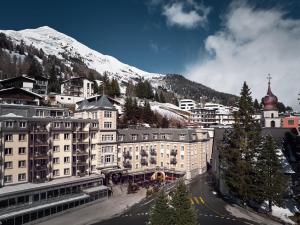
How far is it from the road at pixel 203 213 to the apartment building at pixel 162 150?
15.1 m

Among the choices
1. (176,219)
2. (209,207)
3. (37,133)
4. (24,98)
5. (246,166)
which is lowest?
(209,207)

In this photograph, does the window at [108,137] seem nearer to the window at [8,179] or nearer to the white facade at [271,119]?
the window at [8,179]

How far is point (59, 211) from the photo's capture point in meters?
53.3

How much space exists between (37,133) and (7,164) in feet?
25.1

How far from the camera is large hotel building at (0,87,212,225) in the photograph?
166 feet

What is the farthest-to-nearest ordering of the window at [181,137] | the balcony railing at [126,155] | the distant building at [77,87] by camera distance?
the distant building at [77,87]
the window at [181,137]
the balcony railing at [126,155]

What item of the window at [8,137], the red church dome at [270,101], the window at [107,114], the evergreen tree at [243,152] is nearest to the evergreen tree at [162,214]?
the evergreen tree at [243,152]

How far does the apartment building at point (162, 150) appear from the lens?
7881cm

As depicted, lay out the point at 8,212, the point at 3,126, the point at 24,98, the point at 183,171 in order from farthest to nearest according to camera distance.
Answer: the point at 24,98 < the point at 183,171 < the point at 3,126 < the point at 8,212

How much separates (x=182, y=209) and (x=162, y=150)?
172ft

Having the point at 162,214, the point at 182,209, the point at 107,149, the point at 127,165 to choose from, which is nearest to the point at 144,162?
the point at 127,165

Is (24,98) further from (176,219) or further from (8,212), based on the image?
(176,219)

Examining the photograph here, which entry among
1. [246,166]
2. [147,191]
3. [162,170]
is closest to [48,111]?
[147,191]

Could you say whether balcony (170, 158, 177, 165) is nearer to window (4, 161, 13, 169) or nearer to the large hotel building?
the large hotel building
